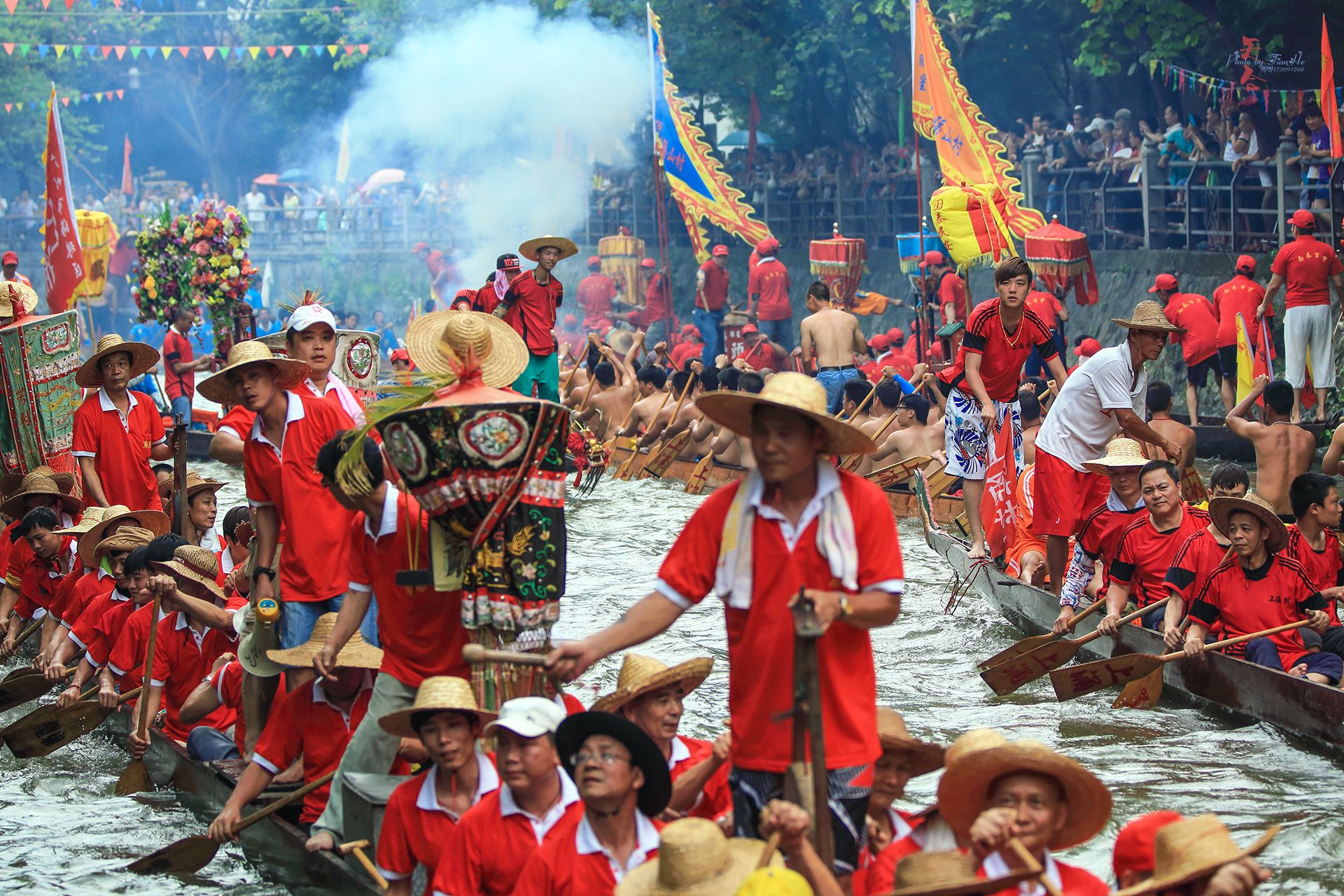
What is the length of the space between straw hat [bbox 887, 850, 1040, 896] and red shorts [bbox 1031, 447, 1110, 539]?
17.9ft

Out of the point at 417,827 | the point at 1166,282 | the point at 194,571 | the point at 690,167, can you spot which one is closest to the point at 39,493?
the point at 194,571

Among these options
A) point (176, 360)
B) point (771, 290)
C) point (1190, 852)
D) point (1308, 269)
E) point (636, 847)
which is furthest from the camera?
point (771, 290)

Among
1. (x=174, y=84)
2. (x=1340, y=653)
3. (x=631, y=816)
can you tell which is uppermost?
(x=174, y=84)

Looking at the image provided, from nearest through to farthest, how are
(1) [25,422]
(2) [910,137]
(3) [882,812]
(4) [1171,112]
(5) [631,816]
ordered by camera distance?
1. (5) [631,816]
2. (3) [882,812]
3. (1) [25,422]
4. (4) [1171,112]
5. (2) [910,137]

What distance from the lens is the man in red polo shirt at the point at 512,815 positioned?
16.5 ft

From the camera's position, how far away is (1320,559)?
8.36 meters

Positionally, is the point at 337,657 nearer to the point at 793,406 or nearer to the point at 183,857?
the point at 183,857

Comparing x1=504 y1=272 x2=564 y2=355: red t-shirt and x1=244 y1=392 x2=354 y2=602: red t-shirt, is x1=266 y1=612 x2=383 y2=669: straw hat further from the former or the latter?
x1=504 y1=272 x2=564 y2=355: red t-shirt

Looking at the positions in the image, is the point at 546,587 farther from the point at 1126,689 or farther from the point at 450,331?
the point at 1126,689

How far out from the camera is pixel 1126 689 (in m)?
9.01

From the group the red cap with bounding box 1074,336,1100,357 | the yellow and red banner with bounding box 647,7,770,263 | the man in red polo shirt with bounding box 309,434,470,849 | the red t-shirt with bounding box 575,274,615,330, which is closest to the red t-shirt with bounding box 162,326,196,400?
the yellow and red banner with bounding box 647,7,770,263

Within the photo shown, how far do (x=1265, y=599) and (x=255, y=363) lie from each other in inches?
182

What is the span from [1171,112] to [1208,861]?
17.3m

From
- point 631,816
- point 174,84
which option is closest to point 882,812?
point 631,816
